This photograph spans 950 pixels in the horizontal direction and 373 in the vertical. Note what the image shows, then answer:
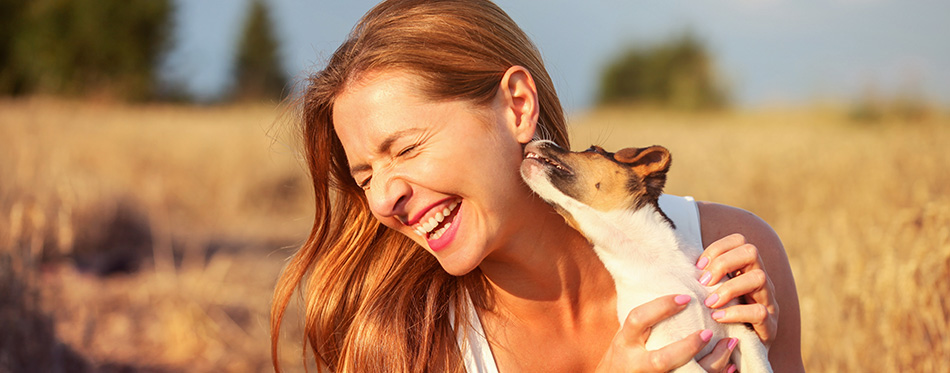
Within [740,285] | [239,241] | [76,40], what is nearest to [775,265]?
[740,285]

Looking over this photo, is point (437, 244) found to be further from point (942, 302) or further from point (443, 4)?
point (942, 302)

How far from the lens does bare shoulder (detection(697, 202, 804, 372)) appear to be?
6.82 ft

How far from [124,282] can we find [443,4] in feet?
16.3

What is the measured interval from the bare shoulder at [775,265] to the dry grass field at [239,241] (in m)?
0.51

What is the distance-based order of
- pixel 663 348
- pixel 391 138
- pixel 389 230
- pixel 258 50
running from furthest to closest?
pixel 258 50, pixel 389 230, pixel 391 138, pixel 663 348

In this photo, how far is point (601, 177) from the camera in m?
1.64

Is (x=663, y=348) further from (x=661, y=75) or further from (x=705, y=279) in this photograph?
(x=661, y=75)

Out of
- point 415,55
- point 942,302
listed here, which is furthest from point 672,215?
point 942,302

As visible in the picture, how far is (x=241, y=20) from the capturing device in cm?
4550

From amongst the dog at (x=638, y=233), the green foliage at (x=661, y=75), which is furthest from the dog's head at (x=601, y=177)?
the green foliage at (x=661, y=75)

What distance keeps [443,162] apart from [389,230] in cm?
70

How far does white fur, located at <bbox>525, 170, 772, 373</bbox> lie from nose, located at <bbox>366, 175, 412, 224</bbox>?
1.40 ft

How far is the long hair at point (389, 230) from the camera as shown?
1955 mm

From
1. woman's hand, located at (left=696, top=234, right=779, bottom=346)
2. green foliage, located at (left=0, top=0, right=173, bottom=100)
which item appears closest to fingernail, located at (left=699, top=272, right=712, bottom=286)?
woman's hand, located at (left=696, top=234, right=779, bottom=346)
